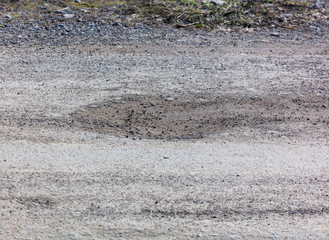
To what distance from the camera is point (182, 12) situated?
30.5 ft

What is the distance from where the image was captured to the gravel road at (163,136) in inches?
153

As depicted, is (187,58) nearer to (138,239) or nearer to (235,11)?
(235,11)

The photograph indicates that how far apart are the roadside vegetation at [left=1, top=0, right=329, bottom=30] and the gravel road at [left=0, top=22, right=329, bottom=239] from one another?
2.69 ft

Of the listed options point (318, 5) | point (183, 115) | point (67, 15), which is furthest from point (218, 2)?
point (183, 115)

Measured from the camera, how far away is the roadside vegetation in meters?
8.99

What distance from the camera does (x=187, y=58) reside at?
7395mm

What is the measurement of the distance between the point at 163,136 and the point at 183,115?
610 millimetres

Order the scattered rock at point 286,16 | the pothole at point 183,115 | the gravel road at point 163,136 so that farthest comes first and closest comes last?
1. the scattered rock at point 286,16
2. the pothole at point 183,115
3. the gravel road at point 163,136

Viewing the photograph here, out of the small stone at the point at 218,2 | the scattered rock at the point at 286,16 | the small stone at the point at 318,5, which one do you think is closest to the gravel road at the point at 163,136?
the scattered rock at the point at 286,16

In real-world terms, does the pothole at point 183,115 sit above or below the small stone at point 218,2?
below

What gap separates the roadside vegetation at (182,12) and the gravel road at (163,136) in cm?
82

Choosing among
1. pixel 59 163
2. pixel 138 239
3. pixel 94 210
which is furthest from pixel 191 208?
pixel 59 163

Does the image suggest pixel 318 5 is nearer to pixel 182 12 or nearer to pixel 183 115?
pixel 182 12

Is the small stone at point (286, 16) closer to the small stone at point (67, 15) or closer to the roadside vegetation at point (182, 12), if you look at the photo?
the roadside vegetation at point (182, 12)
